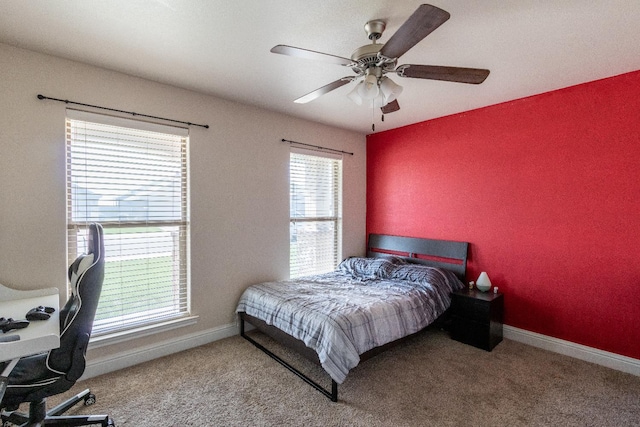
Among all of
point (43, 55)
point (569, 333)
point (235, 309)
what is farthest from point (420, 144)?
point (43, 55)

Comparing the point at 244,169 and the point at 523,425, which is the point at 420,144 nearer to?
the point at 244,169

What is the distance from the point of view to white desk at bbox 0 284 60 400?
4.46ft

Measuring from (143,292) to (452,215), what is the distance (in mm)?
3455

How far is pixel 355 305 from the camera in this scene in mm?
2559

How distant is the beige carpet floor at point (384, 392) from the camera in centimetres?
198

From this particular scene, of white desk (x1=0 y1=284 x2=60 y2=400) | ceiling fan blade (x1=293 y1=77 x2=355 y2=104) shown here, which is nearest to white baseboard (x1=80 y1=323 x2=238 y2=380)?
white desk (x1=0 y1=284 x2=60 y2=400)

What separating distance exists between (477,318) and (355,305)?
4.50 feet

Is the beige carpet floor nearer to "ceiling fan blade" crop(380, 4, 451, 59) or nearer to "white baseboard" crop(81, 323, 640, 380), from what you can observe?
"white baseboard" crop(81, 323, 640, 380)

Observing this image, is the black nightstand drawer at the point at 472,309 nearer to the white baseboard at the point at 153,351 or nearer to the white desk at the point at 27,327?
the white baseboard at the point at 153,351

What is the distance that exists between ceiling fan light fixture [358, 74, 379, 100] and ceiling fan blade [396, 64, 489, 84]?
0.17 m

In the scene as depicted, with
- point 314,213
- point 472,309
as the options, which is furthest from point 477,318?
point 314,213

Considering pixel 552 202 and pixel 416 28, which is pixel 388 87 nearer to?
pixel 416 28

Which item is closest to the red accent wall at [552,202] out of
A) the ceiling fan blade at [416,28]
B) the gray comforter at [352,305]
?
the gray comforter at [352,305]

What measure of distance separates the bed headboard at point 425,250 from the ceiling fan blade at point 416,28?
260 cm
